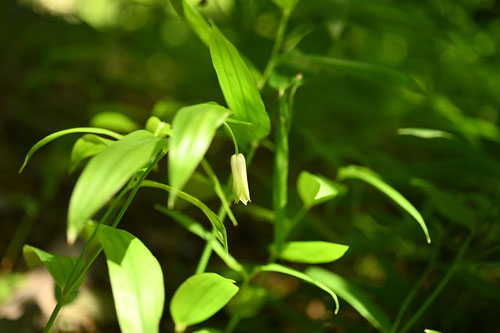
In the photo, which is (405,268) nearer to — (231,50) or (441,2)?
(441,2)

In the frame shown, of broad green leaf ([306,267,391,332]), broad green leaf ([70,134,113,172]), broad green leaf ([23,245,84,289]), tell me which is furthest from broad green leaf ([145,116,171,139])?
broad green leaf ([306,267,391,332])

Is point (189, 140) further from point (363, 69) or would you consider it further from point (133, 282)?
point (363, 69)

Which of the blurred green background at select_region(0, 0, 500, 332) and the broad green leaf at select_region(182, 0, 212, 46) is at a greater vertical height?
the broad green leaf at select_region(182, 0, 212, 46)

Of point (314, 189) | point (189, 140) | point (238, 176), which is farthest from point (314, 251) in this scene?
point (189, 140)

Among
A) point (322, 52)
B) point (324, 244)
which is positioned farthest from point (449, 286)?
point (322, 52)

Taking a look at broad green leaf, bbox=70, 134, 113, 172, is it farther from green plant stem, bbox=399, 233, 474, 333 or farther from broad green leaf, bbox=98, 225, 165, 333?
green plant stem, bbox=399, 233, 474, 333

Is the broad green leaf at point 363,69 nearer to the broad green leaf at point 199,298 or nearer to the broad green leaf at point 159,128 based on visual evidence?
the broad green leaf at point 159,128
